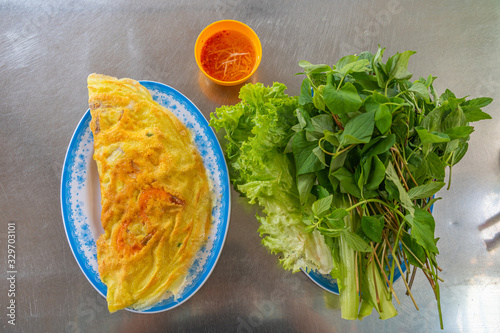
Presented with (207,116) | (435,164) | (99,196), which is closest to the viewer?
(435,164)

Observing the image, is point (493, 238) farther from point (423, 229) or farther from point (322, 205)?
point (322, 205)

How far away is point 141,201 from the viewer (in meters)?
1.70

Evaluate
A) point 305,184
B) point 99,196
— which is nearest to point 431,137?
point 305,184

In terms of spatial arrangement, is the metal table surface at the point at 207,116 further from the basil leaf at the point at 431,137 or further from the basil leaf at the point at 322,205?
the basil leaf at the point at 431,137

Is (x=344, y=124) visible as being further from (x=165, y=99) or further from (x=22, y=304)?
(x=22, y=304)

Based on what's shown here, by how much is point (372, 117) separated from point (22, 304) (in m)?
2.67

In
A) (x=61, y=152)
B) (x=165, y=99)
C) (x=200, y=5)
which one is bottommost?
(x=61, y=152)

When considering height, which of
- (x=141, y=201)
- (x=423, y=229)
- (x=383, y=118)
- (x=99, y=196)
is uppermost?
(x=383, y=118)

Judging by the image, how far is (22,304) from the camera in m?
2.14

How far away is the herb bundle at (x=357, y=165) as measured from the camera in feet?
4.33

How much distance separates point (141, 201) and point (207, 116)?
831 millimetres

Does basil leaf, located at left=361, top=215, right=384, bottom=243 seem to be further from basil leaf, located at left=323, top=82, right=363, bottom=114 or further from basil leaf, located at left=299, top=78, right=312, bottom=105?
basil leaf, located at left=299, top=78, right=312, bottom=105

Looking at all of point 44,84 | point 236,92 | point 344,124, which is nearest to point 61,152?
point 44,84

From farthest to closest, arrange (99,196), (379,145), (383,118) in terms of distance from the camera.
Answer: (99,196), (379,145), (383,118)
